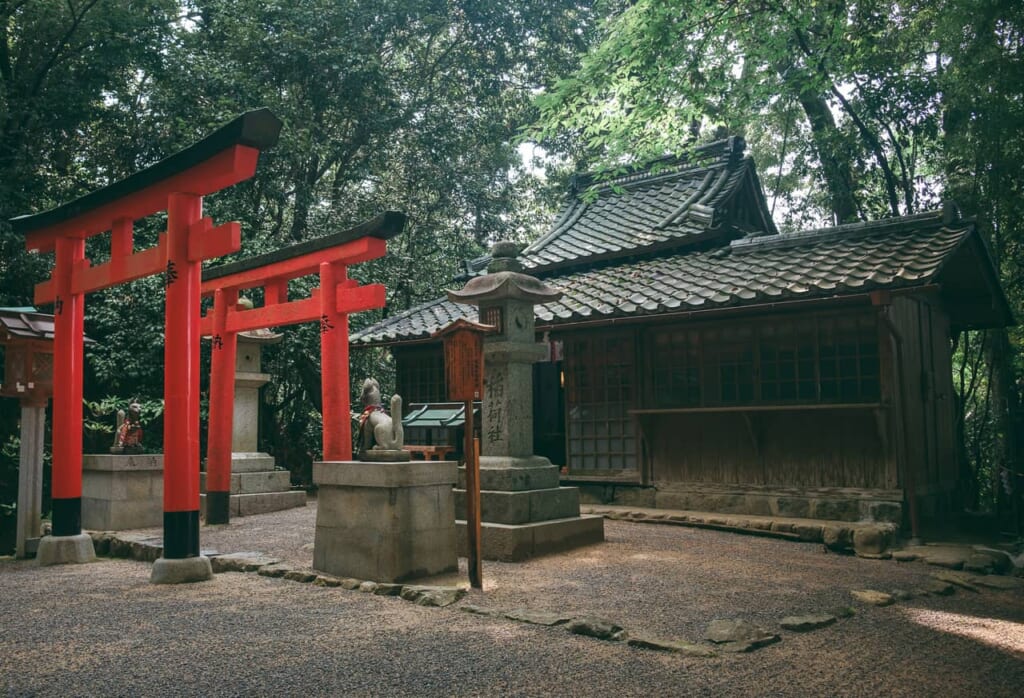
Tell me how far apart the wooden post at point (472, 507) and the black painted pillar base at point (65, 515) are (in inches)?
197

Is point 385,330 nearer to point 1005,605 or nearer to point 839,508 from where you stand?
point 839,508

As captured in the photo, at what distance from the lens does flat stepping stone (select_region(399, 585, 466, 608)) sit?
5840 mm

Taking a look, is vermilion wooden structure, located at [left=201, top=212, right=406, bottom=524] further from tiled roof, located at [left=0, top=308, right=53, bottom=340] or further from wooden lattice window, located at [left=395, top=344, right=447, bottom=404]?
wooden lattice window, located at [left=395, top=344, right=447, bottom=404]

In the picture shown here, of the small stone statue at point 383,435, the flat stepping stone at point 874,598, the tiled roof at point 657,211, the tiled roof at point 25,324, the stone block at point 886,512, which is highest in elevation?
the tiled roof at point 657,211

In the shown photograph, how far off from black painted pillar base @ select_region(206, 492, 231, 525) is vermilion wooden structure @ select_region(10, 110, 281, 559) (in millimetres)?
2348

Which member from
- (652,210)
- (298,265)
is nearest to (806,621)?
(298,265)

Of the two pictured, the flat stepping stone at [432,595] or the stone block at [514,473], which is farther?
the stone block at [514,473]

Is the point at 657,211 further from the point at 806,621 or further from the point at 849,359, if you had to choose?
the point at 806,621

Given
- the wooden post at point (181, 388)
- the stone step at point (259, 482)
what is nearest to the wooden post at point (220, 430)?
the stone step at point (259, 482)

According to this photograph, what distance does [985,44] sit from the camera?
931 centimetres

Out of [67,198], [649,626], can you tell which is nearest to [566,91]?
[649,626]

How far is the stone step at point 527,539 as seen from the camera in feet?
25.5

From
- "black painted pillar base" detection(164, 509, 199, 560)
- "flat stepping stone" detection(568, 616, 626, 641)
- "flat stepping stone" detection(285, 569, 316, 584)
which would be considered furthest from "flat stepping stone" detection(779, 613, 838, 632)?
"black painted pillar base" detection(164, 509, 199, 560)

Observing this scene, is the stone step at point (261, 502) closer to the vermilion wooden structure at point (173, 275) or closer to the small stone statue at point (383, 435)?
the vermilion wooden structure at point (173, 275)
